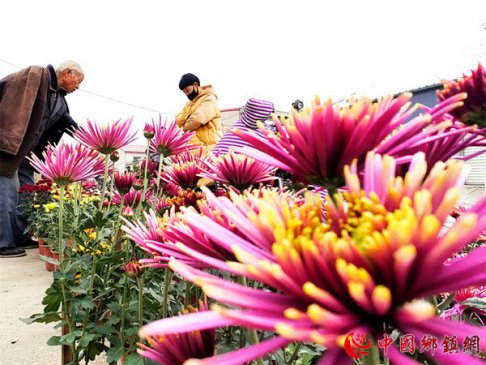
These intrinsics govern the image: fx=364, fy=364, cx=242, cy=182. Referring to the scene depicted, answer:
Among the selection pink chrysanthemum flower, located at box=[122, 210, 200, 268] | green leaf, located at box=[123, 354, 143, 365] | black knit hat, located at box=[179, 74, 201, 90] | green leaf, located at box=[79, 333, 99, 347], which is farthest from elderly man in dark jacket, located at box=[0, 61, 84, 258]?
pink chrysanthemum flower, located at box=[122, 210, 200, 268]

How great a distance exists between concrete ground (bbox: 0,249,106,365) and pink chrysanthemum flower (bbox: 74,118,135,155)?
0.84m

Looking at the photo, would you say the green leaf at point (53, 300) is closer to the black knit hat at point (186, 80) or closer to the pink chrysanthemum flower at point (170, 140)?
the pink chrysanthemum flower at point (170, 140)

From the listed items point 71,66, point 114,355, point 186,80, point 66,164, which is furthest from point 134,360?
point 71,66

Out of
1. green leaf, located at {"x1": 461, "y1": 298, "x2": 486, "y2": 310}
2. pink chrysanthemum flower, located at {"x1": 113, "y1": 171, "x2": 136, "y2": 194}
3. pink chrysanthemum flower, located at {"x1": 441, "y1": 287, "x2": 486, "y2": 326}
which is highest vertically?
pink chrysanthemum flower, located at {"x1": 113, "y1": 171, "x2": 136, "y2": 194}

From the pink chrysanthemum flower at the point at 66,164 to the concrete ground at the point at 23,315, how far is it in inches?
31.5

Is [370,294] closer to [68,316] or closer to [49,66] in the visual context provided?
[68,316]

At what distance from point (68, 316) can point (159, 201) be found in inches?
13.9

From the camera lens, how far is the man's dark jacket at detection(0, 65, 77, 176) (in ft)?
8.10

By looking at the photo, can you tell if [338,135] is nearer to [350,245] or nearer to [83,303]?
[350,245]

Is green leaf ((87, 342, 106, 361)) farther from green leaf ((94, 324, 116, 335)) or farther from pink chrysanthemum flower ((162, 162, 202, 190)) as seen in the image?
pink chrysanthemum flower ((162, 162, 202, 190))

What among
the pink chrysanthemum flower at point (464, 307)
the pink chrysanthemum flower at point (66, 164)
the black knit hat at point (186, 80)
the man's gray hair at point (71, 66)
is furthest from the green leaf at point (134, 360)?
the man's gray hair at point (71, 66)

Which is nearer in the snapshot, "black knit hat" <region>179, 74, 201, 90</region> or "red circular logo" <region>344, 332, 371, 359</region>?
"red circular logo" <region>344, 332, 371, 359</region>

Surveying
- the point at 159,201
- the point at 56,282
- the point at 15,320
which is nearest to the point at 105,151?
the point at 159,201

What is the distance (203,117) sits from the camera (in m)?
1.84
